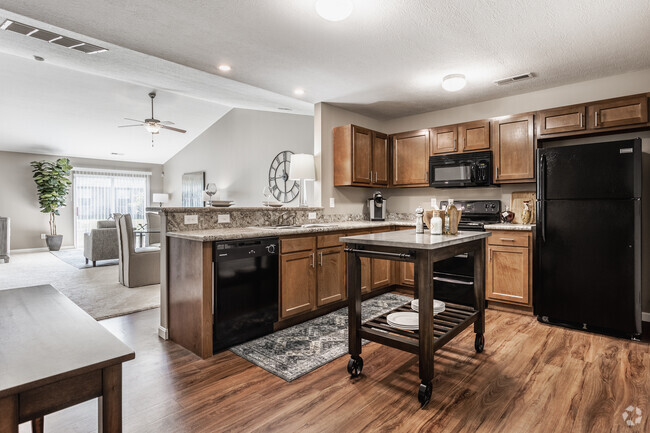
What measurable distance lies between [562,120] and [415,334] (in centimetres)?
279

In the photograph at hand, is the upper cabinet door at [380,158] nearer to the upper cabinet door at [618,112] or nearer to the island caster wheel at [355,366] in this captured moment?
the upper cabinet door at [618,112]

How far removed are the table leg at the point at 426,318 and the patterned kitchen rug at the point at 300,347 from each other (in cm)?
76

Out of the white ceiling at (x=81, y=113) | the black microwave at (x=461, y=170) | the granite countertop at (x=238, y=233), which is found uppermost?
the white ceiling at (x=81, y=113)

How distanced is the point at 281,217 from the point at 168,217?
49.1 inches

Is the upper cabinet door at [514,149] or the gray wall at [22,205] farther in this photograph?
the gray wall at [22,205]

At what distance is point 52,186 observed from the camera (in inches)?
327

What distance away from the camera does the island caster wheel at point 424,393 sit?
1.96m

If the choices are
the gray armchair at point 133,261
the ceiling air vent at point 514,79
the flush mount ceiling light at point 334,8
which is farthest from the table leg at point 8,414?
the gray armchair at point 133,261

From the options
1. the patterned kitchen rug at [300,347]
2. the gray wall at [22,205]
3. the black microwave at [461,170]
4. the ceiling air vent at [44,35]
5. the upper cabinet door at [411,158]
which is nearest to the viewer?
the patterned kitchen rug at [300,347]

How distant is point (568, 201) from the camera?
10.4ft

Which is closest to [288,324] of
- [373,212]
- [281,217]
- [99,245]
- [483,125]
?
[281,217]

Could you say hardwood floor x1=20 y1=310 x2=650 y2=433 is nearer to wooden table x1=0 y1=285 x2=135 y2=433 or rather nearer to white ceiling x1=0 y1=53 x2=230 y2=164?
wooden table x1=0 y1=285 x2=135 y2=433

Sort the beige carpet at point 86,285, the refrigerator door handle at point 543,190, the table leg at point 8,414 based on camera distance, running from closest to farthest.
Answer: the table leg at point 8,414 → the refrigerator door handle at point 543,190 → the beige carpet at point 86,285

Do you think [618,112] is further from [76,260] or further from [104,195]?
[104,195]
